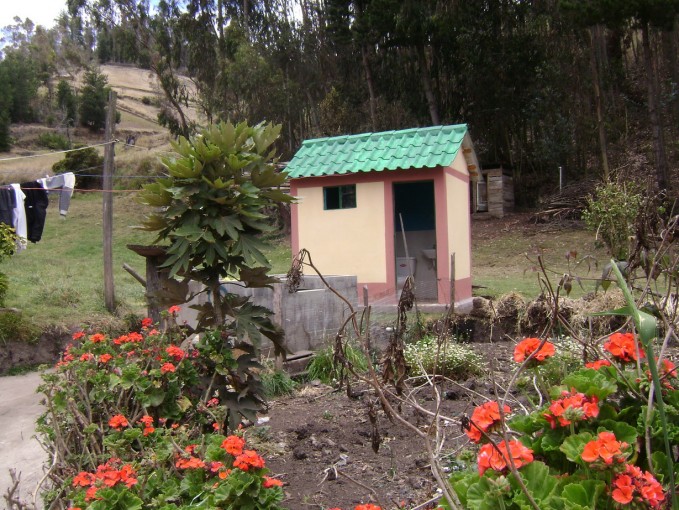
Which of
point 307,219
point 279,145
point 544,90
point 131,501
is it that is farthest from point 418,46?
point 131,501

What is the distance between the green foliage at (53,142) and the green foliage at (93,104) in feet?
17.7

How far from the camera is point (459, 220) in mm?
11859

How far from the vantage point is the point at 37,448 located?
18.7ft

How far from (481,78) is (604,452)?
21.6 meters

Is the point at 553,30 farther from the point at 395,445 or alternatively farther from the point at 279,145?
the point at 395,445

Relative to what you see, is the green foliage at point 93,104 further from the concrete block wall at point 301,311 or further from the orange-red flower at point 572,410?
the orange-red flower at point 572,410

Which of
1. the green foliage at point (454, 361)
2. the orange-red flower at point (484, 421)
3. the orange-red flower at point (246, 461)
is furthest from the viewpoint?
the green foliage at point (454, 361)

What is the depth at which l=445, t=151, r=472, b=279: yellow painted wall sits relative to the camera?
11227mm

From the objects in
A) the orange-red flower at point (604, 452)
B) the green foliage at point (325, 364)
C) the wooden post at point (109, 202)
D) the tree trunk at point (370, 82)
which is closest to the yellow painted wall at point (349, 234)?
the wooden post at point (109, 202)

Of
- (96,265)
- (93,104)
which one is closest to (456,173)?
(96,265)

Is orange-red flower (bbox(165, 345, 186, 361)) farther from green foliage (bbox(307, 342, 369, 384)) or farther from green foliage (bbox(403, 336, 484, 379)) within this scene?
green foliage (bbox(307, 342, 369, 384))

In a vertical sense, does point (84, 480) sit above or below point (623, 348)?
below

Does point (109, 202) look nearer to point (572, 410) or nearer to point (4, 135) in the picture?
point (572, 410)

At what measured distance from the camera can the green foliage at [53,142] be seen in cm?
3450
